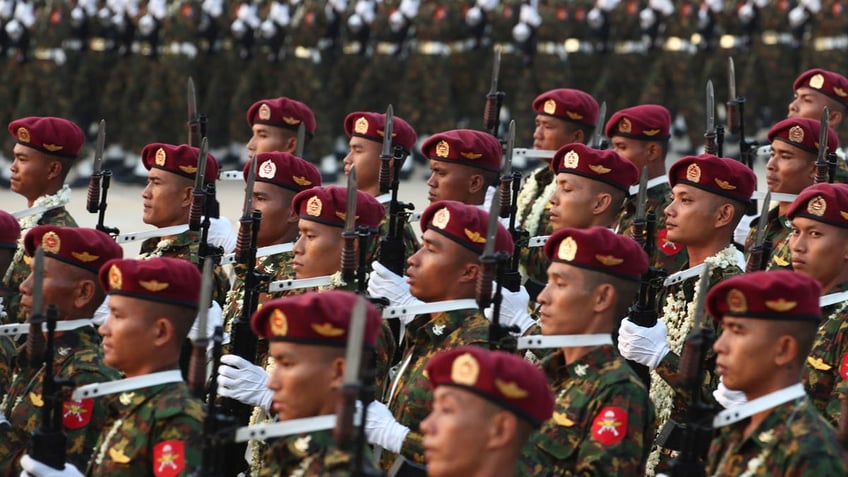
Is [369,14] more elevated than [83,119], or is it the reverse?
[369,14]

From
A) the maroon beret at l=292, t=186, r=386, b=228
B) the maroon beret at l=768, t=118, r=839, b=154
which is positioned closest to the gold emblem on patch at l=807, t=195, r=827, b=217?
the maroon beret at l=768, t=118, r=839, b=154

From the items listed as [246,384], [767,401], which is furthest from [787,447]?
[246,384]

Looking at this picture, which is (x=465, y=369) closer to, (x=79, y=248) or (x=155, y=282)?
(x=155, y=282)

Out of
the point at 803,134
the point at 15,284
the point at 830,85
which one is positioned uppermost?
the point at 830,85

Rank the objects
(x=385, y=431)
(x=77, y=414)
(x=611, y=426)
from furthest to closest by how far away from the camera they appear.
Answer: (x=77, y=414)
(x=385, y=431)
(x=611, y=426)

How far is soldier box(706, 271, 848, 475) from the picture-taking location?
4.09m

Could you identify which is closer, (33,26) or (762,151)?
(762,151)

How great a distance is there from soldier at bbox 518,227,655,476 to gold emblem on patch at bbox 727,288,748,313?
18.6 inches

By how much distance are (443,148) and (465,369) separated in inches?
139

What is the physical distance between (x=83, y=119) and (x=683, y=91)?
622cm

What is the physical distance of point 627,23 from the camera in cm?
1528

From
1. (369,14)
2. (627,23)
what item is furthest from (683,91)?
(369,14)

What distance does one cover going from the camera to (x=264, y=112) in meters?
8.59

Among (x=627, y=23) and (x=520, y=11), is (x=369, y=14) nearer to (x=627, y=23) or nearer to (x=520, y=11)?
(x=520, y=11)
